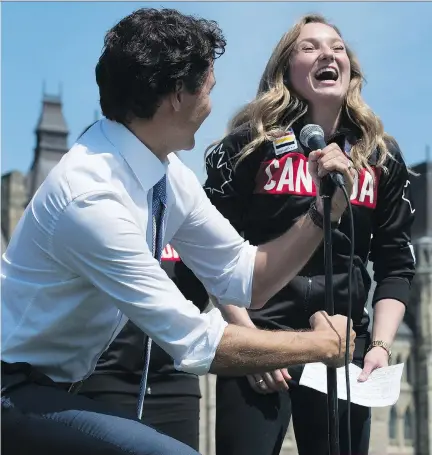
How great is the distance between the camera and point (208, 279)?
12.0 ft

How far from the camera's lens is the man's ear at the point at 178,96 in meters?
3.25

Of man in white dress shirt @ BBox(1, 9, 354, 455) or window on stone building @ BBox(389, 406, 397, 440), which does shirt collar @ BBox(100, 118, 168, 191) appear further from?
window on stone building @ BBox(389, 406, 397, 440)

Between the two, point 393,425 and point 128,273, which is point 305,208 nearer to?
point 128,273

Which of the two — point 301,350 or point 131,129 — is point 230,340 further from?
point 131,129

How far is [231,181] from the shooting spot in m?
4.27

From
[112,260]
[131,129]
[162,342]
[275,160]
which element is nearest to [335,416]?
[162,342]

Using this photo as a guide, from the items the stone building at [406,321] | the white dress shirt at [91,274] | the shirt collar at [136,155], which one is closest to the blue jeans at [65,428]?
the white dress shirt at [91,274]

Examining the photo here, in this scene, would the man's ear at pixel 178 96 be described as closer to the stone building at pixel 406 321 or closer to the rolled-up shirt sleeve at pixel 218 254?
the rolled-up shirt sleeve at pixel 218 254

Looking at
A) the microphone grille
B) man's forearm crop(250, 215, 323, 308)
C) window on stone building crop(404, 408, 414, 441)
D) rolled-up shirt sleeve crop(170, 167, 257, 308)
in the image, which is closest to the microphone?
the microphone grille

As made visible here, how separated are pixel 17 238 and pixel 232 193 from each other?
132cm

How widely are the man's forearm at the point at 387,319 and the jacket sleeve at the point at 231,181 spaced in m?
0.64

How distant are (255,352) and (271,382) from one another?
0.98 meters

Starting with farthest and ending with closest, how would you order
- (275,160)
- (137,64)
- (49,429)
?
(275,160)
(137,64)
(49,429)

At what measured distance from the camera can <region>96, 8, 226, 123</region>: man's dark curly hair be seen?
318 cm
